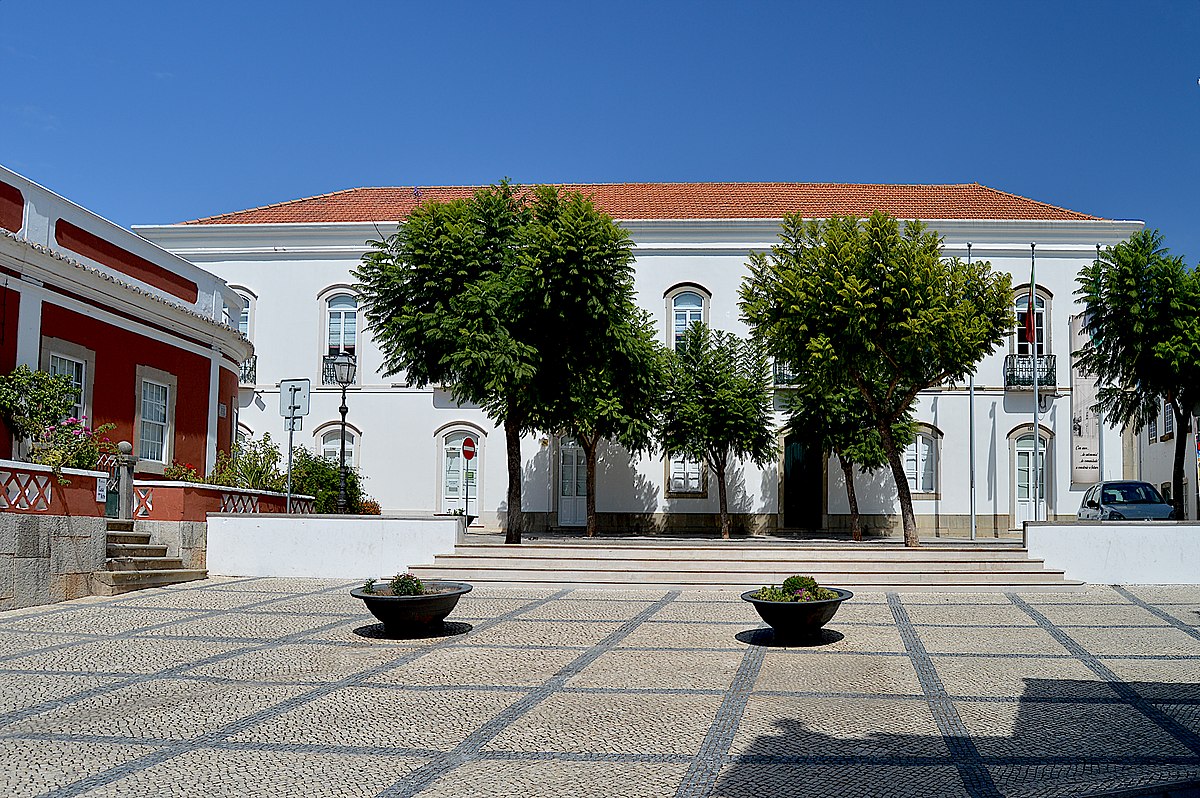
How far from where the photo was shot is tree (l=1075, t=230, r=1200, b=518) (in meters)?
21.0

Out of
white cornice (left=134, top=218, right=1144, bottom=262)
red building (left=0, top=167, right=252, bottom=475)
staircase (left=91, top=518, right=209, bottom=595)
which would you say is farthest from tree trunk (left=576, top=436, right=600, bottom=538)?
staircase (left=91, top=518, right=209, bottom=595)

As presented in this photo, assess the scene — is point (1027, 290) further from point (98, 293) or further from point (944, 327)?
point (98, 293)

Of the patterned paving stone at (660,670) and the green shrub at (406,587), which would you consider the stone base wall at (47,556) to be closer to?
the green shrub at (406,587)

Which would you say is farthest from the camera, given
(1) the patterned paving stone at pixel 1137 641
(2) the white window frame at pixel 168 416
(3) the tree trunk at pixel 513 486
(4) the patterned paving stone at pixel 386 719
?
(3) the tree trunk at pixel 513 486

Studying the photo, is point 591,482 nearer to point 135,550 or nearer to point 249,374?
point 249,374

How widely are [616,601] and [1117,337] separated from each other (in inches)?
529

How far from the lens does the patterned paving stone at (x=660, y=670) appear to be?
896 centimetres

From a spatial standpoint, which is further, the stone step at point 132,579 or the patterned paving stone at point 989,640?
the stone step at point 132,579

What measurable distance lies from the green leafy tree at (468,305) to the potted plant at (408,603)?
314 inches

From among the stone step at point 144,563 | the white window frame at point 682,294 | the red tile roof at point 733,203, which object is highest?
the red tile roof at point 733,203

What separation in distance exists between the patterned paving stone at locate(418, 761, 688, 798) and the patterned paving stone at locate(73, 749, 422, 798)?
40 centimetres

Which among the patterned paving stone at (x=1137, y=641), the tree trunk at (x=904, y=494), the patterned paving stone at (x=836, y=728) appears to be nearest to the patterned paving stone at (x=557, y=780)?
the patterned paving stone at (x=836, y=728)

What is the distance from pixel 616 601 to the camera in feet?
49.4

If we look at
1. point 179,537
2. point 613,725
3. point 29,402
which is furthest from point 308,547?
→ point 613,725
